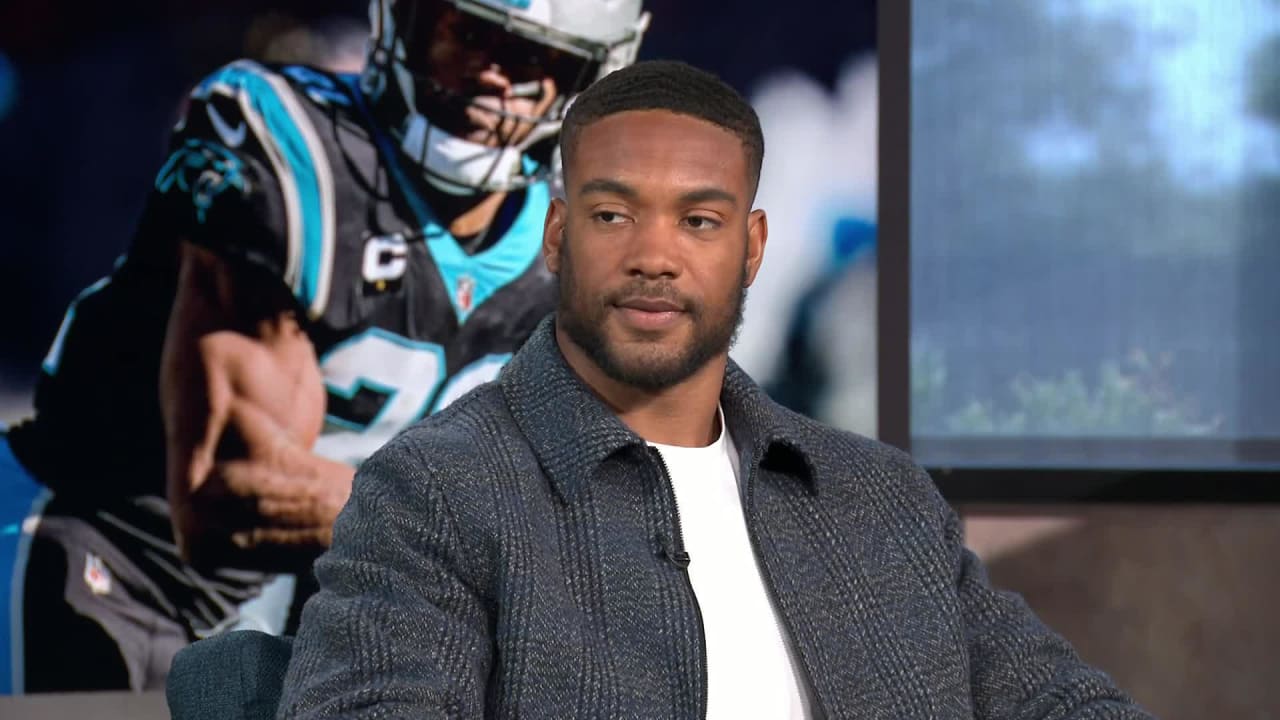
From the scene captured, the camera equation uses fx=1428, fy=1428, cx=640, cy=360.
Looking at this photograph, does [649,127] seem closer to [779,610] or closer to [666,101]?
[666,101]

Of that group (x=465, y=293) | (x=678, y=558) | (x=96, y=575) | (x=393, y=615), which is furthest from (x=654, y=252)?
(x=96, y=575)

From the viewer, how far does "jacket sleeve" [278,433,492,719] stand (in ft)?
4.42

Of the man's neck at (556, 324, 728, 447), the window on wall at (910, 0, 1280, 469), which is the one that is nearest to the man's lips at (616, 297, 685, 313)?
the man's neck at (556, 324, 728, 447)

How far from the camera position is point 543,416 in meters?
1.66

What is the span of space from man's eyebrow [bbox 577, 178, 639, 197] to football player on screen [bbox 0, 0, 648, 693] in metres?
1.44

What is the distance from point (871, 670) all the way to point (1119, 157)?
204 cm

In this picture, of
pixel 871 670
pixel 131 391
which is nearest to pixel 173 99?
pixel 131 391

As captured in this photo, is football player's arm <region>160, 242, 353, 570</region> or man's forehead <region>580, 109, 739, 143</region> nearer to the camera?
man's forehead <region>580, 109, 739, 143</region>

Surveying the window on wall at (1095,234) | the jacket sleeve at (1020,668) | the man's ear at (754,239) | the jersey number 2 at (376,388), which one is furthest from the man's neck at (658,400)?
the window on wall at (1095,234)

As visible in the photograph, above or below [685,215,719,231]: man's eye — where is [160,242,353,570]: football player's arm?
below

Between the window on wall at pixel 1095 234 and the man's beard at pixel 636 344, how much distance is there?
1.69 meters

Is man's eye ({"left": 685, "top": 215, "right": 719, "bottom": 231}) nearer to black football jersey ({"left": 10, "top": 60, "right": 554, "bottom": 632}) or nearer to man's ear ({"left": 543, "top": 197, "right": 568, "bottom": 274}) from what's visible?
man's ear ({"left": 543, "top": 197, "right": 568, "bottom": 274})

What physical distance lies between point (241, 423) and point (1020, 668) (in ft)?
6.13

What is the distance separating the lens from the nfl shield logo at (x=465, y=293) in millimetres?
3078
